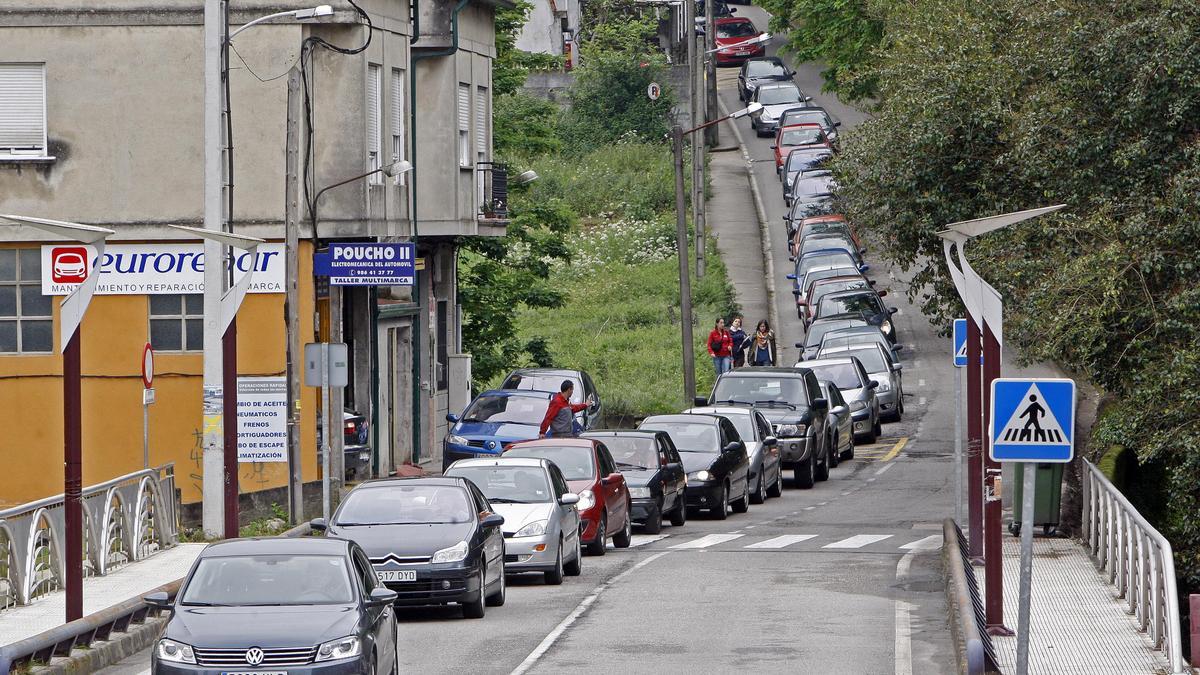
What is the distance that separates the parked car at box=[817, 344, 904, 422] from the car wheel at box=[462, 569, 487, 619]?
22642mm

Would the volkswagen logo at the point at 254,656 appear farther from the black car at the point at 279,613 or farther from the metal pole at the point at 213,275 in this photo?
the metal pole at the point at 213,275

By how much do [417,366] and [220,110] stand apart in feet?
40.9

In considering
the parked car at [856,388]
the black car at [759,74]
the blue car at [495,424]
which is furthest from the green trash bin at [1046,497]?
the black car at [759,74]

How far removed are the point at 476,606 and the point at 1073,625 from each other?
551 centimetres

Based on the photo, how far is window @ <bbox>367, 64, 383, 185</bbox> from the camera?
2939 cm

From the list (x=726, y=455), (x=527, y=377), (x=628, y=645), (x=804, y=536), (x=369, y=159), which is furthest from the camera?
(x=527, y=377)

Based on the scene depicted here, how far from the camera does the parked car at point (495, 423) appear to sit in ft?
93.4

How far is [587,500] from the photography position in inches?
859

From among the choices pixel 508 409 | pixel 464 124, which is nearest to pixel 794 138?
pixel 464 124

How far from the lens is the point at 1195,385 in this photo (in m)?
18.5

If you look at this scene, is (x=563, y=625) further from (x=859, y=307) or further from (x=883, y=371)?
(x=859, y=307)

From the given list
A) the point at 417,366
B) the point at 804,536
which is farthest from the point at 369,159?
the point at 804,536

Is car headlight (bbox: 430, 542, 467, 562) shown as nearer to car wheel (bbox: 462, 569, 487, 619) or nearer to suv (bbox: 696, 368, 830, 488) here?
car wheel (bbox: 462, 569, 487, 619)

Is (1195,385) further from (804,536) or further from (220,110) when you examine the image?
(220,110)
